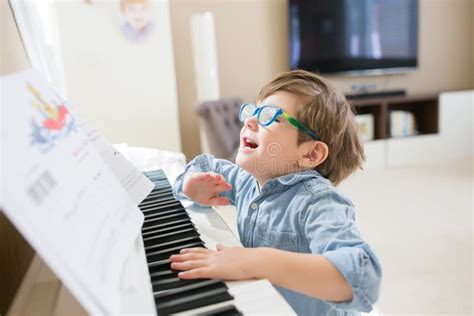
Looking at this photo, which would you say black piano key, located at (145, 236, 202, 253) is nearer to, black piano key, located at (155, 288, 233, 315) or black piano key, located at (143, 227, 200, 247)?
black piano key, located at (143, 227, 200, 247)

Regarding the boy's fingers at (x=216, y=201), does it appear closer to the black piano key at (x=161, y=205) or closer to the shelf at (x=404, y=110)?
the black piano key at (x=161, y=205)

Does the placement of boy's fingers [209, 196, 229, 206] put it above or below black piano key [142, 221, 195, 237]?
below

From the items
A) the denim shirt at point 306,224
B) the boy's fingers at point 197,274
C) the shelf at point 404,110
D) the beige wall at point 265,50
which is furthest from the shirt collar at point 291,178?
the shelf at point 404,110

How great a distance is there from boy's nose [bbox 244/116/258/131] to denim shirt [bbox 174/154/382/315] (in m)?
0.12

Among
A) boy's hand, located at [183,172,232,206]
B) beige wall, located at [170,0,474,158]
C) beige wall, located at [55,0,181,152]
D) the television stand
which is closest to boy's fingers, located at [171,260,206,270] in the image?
boy's hand, located at [183,172,232,206]

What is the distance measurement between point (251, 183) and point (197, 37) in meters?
2.49

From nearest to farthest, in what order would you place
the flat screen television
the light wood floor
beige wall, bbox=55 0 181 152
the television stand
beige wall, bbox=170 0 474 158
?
the light wood floor → beige wall, bbox=55 0 181 152 → beige wall, bbox=170 0 474 158 → the flat screen television → the television stand

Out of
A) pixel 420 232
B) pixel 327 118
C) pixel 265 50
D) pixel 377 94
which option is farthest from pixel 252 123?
pixel 377 94

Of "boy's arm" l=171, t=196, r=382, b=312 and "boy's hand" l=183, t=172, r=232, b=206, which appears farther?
"boy's hand" l=183, t=172, r=232, b=206

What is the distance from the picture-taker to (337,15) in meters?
4.00

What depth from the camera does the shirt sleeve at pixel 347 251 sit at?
596 mm

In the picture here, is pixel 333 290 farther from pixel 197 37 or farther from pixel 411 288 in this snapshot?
pixel 197 37

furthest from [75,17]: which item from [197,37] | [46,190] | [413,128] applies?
[413,128]

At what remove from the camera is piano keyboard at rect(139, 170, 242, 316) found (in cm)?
A: 53
